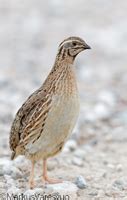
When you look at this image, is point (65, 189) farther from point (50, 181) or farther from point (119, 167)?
point (119, 167)

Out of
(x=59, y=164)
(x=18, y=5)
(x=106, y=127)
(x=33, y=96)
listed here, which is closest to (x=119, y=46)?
(x=18, y=5)

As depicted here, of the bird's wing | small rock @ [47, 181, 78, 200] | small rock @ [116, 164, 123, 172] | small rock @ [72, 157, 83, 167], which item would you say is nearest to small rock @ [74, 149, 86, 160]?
small rock @ [72, 157, 83, 167]

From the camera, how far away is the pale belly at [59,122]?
830 cm

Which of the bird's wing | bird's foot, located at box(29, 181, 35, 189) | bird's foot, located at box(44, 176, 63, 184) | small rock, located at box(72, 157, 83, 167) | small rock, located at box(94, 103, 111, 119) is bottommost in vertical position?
bird's foot, located at box(29, 181, 35, 189)

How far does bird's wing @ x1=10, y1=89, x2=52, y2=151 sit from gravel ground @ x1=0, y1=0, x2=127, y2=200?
45 cm

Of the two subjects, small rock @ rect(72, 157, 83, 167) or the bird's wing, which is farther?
small rock @ rect(72, 157, 83, 167)

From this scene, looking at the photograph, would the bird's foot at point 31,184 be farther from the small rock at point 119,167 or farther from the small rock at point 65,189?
the small rock at point 119,167

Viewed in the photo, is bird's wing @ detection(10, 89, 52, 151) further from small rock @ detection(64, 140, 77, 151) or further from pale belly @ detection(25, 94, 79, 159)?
small rock @ detection(64, 140, 77, 151)

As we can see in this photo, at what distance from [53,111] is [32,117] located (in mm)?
279

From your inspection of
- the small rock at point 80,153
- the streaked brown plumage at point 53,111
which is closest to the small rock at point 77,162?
the small rock at point 80,153

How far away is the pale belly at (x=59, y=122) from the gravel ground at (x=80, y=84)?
44 centimetres

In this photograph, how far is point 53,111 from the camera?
8.32 metres

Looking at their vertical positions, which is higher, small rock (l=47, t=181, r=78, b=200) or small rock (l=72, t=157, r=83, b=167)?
small rock (l=72, t=157, r=83, b=167)

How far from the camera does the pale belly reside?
27.2ft
